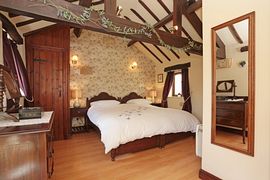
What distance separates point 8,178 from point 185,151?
9.45 ft

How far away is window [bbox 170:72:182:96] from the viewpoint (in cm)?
572

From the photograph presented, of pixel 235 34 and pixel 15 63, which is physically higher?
pixel 235 34

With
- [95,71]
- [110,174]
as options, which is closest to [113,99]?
[95,71]

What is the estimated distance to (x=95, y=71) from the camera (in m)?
5.25

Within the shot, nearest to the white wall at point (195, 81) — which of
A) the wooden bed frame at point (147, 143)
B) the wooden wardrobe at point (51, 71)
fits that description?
the wooden bed frame at point (147, 143)

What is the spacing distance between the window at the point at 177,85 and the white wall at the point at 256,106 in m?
3.46

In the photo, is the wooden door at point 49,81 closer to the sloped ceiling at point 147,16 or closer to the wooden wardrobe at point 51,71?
the wooden wardrobe at point 51,71

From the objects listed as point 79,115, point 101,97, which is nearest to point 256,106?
point 79,115

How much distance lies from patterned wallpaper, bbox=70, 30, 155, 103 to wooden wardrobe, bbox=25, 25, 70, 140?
86 cm

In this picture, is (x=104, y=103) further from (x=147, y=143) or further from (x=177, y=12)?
(x=177, y=12)

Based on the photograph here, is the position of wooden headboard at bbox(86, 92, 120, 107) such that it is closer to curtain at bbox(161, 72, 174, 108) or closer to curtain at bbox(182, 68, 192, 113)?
curtain at bbox(161, 72, 174, 108)

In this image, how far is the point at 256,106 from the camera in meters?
1.77

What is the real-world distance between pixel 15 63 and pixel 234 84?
130 inches

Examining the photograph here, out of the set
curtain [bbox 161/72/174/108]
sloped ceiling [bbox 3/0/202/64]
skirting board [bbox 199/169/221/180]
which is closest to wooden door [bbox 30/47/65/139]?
sloped ceiling [bbox 3/0/202/64]
